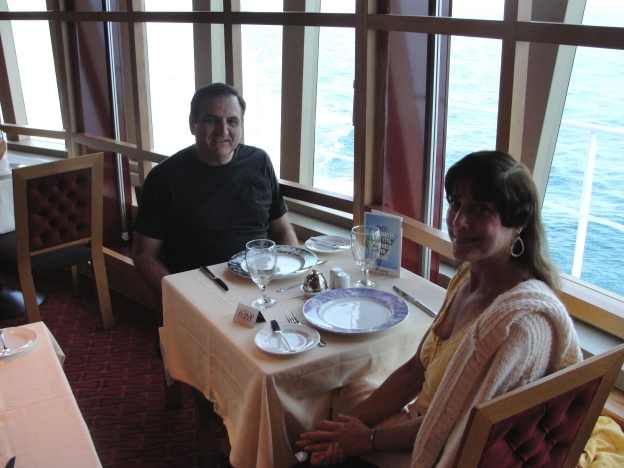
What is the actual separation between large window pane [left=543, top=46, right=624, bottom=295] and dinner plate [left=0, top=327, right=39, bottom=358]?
5.42 ft

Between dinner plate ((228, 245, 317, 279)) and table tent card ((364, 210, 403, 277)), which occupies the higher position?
table tent card ((364, 210, 403, 277))

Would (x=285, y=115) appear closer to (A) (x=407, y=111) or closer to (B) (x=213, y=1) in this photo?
(B) (x=213, y=1)

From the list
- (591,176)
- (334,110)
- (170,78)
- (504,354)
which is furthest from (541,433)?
(170,78)

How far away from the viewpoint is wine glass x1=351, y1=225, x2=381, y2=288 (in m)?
1.85

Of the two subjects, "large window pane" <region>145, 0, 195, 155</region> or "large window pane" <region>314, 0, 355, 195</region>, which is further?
"large window pane" <region>145, 0, 195, 155</region>

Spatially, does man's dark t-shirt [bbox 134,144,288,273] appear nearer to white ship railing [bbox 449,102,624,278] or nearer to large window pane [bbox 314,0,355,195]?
large window pane [bbox 314,0,355,195]

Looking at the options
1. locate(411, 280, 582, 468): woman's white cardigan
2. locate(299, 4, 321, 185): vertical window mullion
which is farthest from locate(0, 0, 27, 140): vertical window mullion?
locate(411, 280, 582, 468): woman's white cardigan

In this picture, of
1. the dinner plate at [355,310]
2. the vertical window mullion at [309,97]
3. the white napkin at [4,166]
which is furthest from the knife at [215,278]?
the white napkin at [4,166]

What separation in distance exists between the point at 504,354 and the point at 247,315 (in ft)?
2.48

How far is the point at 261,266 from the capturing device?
1736 mm

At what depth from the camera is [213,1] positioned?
365 cm

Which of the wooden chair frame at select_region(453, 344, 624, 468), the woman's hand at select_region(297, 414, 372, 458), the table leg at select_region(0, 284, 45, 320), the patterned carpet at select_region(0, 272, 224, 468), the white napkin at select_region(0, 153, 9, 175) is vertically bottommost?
the patterned carpet at select_region(0, 272, 224, 468)

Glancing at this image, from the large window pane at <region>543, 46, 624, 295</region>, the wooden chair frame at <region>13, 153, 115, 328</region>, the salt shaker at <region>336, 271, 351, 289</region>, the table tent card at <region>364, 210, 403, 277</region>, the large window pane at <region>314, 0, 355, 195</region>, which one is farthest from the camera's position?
the large window pane at <region>314, 0, 355, 195</region>

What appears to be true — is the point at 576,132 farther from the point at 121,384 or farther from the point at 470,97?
the point at 121,384
